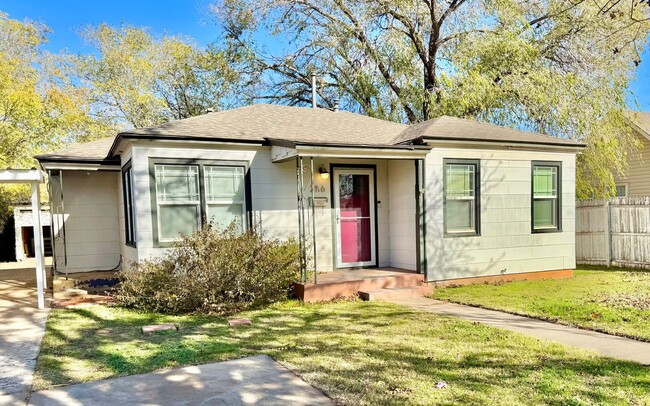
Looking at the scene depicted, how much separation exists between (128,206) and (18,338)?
13.3 ft

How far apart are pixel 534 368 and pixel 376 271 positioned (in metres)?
5.05

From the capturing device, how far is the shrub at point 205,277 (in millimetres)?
6816

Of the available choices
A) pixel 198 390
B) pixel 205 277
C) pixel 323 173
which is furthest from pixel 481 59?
pixel 198 390

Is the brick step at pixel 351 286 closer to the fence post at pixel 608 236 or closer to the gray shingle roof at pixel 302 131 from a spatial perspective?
the gray shingle roof at pixel 302 131

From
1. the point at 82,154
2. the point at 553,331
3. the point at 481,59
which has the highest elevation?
the point at 481,59

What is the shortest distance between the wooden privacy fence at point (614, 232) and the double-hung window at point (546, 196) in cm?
288

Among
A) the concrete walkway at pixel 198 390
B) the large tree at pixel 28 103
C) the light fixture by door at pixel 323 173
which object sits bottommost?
the concrete walkway at pixel 198 390

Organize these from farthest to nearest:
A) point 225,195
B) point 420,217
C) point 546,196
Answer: point 546,196
point 420,217
point 225,195

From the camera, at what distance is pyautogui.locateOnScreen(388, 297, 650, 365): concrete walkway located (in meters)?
4.65

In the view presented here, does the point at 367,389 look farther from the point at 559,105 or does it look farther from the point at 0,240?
the point at 0,240

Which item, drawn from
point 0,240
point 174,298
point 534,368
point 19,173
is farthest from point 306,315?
point 0,240

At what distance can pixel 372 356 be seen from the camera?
458 centimetres

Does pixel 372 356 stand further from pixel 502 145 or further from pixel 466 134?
pixel 502 145

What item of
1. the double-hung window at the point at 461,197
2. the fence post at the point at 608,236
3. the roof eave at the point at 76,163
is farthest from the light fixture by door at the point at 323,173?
the fence post at the point at 608,236
